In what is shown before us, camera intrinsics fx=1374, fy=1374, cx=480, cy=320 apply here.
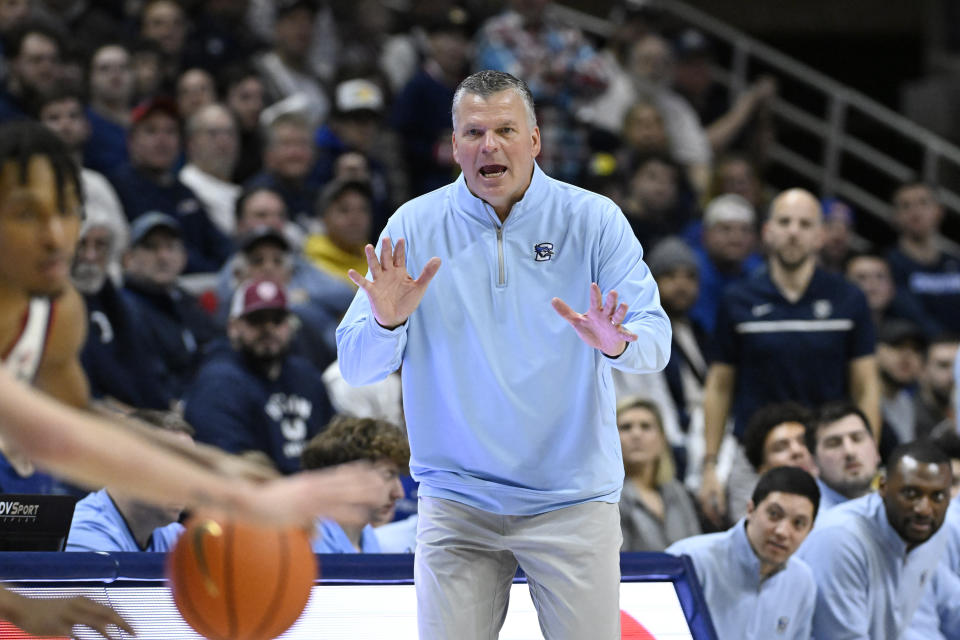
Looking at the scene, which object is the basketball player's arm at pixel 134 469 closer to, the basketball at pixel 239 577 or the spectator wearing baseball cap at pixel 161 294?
the basketball at pixel 239 577

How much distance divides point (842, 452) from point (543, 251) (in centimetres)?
306

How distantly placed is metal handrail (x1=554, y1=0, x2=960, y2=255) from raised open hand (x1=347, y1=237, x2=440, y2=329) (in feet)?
28.3

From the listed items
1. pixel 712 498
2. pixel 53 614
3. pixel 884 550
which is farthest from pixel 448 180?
pixel 53 614

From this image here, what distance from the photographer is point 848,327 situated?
697 cm

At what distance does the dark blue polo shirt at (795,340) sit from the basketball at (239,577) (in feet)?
12.8

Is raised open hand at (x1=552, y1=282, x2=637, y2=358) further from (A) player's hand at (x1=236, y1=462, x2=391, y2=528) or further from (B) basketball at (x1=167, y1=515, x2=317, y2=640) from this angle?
(A) player's hand at (x1=236, y1=462, x2=391, y2=528)

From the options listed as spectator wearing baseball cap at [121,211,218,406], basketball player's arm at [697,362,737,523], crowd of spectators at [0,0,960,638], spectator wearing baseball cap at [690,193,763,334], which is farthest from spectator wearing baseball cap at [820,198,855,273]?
spectator wearing baseball cap at [121,211,218,406]

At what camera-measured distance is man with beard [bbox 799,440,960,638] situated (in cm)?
555

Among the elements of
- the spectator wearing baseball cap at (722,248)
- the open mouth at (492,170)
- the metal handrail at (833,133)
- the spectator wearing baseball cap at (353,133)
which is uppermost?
the metal handrail at (833,133)

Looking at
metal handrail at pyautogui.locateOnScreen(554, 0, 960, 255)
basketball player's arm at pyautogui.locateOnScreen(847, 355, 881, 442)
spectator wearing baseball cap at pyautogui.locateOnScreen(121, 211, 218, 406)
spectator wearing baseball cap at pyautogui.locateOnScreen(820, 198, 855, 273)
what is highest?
metal handrail at pyautogui.locateOnScreen(554, 0, 960, 255)

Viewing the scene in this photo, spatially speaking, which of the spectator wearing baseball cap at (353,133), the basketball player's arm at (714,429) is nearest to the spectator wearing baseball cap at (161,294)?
the spectator wearing baseball cap at (353,133)

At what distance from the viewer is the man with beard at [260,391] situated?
6.66 metres

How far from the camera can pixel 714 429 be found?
6.97 m

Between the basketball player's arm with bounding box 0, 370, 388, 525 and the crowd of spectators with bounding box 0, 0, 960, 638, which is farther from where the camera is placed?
the crowd of spectators with bounding box 0, 0, 960, 638
